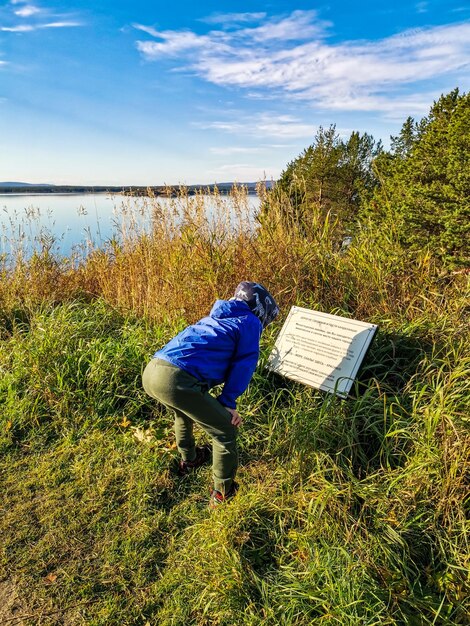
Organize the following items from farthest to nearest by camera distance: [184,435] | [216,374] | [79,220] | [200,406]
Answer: [79,220]
[184,435]
[216,374]
[200,406]

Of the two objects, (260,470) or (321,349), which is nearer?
(260,470)

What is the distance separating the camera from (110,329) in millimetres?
4414

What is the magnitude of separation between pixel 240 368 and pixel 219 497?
0.82 metres

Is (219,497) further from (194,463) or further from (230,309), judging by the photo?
(230,309)

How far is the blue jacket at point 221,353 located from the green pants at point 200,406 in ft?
0.16

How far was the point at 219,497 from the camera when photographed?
2432 mm

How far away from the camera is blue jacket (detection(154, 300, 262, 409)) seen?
2.29 m

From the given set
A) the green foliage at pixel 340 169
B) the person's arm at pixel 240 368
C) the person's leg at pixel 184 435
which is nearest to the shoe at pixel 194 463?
the person's leg at pixel 184 435

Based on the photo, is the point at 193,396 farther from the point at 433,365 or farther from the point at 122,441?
the point at 433,365

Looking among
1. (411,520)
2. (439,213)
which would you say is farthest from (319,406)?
(439,213)

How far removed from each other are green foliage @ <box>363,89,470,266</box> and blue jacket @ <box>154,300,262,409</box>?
277 cm

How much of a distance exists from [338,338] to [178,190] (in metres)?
3.35

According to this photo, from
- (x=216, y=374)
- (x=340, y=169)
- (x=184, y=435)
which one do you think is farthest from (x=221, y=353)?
(x=340, y=169)

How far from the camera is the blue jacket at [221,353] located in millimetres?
2291
